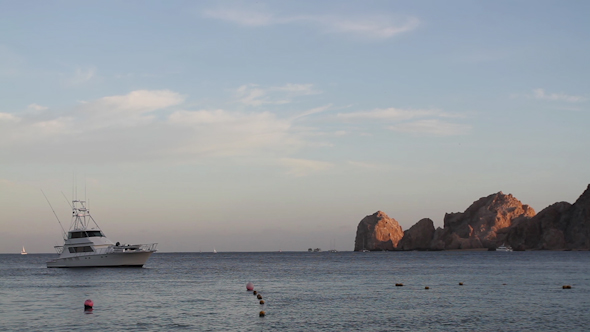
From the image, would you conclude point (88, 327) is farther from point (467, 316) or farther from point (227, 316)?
point (467, 316)

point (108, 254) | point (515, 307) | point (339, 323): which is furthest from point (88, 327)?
point (108, 254)

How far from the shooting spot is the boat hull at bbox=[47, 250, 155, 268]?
4333 inches

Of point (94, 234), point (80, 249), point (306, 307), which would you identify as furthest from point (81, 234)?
point (306, 307)

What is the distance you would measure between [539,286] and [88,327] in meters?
52.8

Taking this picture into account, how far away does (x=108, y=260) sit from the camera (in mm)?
110438

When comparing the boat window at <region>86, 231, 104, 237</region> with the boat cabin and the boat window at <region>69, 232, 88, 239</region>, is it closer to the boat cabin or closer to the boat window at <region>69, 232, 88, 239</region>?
the boat cabin

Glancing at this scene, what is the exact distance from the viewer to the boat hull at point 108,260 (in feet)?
361

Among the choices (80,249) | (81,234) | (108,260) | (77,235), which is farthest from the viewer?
(80,249)

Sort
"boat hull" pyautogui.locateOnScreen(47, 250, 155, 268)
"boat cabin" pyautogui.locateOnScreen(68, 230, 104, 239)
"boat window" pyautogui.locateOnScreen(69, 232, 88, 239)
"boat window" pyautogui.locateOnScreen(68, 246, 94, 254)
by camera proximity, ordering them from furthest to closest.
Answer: "boat window" pyautogui.locateOnScreen(68, 246, 94, 254) < "boat hull" pyautogui.locateOnScreen(47, 250, 155, 268) < "boat window" pyautogui.locateOnScreen(69, 232, 88, 239) < "boat cabin" pyautogui.locateOnScreen(68, 230, 104, 239)

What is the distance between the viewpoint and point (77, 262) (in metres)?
113

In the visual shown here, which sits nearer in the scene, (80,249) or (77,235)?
(77,235)

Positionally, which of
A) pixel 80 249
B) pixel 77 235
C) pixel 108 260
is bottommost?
pixel 108 260

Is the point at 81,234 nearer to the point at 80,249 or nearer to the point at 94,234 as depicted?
the point at 94,234

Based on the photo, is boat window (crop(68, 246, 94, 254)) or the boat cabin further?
boat window (crop(68, 246, 94, 254))
